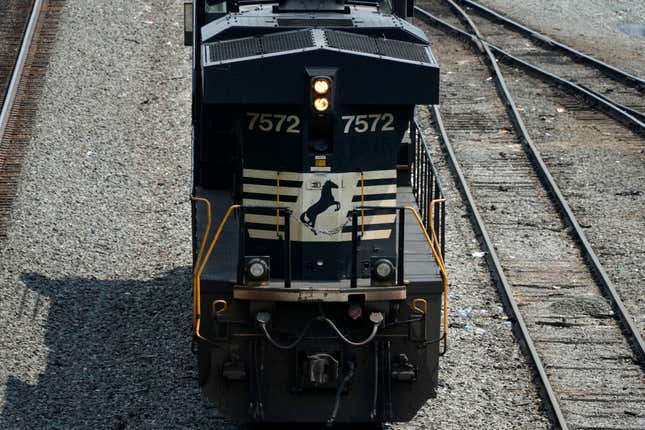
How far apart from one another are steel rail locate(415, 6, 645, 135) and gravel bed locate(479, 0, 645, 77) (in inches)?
75.9

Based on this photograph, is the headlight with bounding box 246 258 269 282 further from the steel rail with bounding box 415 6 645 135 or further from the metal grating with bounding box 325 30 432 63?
the steel rail with bounding box 415 6 645 135

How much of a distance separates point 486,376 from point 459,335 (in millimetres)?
828

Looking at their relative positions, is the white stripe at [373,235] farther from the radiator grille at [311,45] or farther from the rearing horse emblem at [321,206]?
the radiator grille at [311,45]

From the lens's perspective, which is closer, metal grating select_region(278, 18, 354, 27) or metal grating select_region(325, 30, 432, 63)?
metal grating select_region(325, 30, 432, 63)

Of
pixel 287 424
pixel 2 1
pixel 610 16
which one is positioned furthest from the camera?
pixel 610 16

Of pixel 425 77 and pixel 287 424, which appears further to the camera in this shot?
pixel 287 424

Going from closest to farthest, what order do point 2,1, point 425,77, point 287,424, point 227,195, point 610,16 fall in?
point 425,77 → point 287,424 → point 227,195 → point 2,1 → point 610,16

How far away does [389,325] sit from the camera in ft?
27.7

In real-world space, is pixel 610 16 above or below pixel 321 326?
below

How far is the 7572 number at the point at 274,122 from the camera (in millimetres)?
8289

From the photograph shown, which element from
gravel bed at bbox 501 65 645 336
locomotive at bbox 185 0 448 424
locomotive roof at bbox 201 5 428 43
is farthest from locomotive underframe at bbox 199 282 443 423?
gravel bed at bbox 501 65 645 336

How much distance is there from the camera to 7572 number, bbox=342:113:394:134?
27.3 feet

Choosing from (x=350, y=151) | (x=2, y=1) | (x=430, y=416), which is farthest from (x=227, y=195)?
(x=2, y=1)

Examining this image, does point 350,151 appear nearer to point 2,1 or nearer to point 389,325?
point 389,325
